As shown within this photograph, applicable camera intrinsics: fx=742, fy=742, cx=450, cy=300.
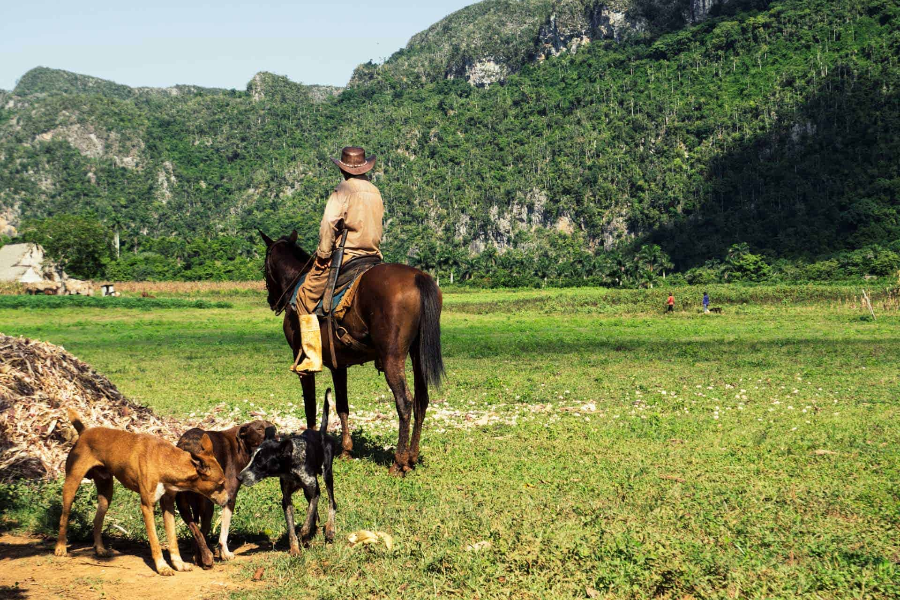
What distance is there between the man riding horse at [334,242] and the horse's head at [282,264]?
69cm

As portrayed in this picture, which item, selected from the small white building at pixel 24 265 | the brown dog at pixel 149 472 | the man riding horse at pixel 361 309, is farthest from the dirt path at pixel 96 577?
the small white building at pixel 24 265

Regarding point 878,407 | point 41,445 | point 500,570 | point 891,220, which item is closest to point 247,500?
point 41,445

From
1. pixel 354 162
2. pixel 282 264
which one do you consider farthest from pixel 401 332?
pixel 354 162

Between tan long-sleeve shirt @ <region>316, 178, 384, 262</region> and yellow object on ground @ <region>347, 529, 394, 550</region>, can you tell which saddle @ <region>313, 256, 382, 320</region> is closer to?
tan long-sleeve shirt @ <region>316, 178, 384, 262</region>

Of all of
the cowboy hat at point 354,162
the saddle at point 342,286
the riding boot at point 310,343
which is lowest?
the riding boot at point 310,343

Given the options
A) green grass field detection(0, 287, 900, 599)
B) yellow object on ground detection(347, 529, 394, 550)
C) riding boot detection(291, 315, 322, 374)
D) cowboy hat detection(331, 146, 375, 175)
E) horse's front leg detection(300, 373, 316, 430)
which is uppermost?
cowboy hat detection(331, 146, 375, 175)

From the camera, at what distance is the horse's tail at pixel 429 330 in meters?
9.93

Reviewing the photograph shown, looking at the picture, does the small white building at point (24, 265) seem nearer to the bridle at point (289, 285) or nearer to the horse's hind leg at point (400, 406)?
the bridle at point (289, 285)

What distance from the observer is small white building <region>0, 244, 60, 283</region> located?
82.3 m

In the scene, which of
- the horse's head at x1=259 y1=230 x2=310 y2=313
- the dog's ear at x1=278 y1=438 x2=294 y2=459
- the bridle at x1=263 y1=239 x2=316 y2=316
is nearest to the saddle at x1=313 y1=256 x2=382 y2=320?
the bridle at x1=263 y1=239 x2=316 y2=316

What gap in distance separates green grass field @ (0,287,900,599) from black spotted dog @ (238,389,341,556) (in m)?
0.28

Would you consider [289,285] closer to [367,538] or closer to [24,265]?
[367,538]

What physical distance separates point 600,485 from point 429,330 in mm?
2978

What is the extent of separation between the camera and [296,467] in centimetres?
686
